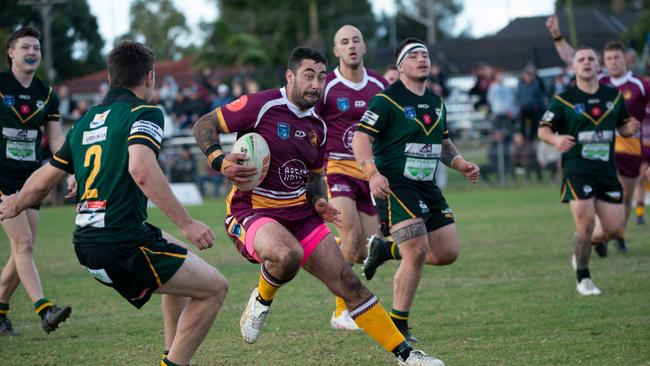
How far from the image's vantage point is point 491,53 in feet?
97.2

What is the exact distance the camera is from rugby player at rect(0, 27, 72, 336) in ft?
27.4

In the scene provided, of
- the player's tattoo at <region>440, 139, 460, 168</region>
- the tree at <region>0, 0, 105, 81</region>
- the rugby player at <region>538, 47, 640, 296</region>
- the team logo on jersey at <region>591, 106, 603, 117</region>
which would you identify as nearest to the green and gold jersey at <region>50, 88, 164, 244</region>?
the player's tattoo at <region>440, 139, 460, 168</region>

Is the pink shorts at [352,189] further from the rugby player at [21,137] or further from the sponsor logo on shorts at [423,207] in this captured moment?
the rugby player at [21,137]

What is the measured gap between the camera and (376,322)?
648 cm

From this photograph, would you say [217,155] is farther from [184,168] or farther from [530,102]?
[530,102]

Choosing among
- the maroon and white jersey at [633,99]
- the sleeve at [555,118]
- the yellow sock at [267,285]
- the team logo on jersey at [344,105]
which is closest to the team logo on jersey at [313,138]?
the yellow sock at [267,285]

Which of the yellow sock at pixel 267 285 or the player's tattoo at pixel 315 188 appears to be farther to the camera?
the player's tattoo at pixel 315 188

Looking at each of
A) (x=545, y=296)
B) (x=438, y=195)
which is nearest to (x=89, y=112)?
(x=438, y=195)

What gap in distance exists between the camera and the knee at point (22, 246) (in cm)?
833

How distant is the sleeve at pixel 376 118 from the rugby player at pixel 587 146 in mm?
2635

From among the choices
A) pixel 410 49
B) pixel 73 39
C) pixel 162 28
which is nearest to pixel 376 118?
pixel 410 49

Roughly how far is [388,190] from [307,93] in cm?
102

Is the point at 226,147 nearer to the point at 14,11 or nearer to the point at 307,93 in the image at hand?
the point at 14,11

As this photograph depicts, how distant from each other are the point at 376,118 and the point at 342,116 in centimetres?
150
